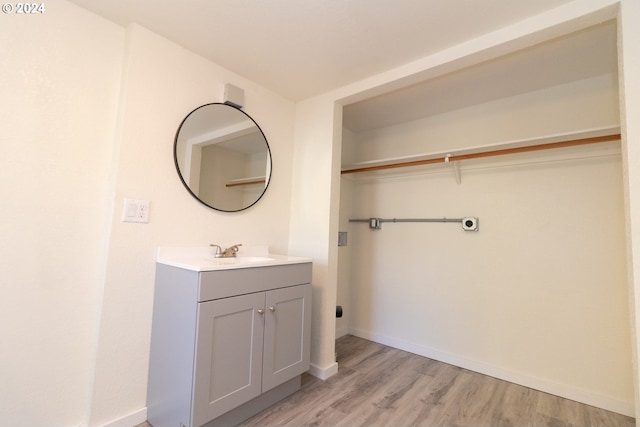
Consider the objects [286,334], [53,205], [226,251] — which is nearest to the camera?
[53,205]

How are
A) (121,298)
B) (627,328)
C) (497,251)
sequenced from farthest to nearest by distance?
(497,251), (627,328), (121,298)

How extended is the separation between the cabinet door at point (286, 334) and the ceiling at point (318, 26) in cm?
155

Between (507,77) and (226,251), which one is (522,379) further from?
(226,251)

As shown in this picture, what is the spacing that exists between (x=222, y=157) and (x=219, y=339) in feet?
4.04

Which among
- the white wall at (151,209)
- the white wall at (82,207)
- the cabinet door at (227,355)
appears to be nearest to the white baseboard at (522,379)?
the cabinet door at (227,355)

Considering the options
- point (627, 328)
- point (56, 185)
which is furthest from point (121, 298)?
point (627, 328)

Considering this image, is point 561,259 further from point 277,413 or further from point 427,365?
point 277,413

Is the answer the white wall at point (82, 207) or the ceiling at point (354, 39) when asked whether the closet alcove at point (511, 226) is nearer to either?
the ceiling at point (354, 39)

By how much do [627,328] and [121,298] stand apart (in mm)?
3132

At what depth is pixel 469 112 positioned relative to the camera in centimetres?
253

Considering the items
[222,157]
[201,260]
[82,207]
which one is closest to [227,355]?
[201,260]

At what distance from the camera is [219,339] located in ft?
4.67

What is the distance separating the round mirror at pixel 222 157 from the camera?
1.82 m

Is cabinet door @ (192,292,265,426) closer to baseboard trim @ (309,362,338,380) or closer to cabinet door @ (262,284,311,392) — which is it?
cabinet door @ (262,284,311,392)
